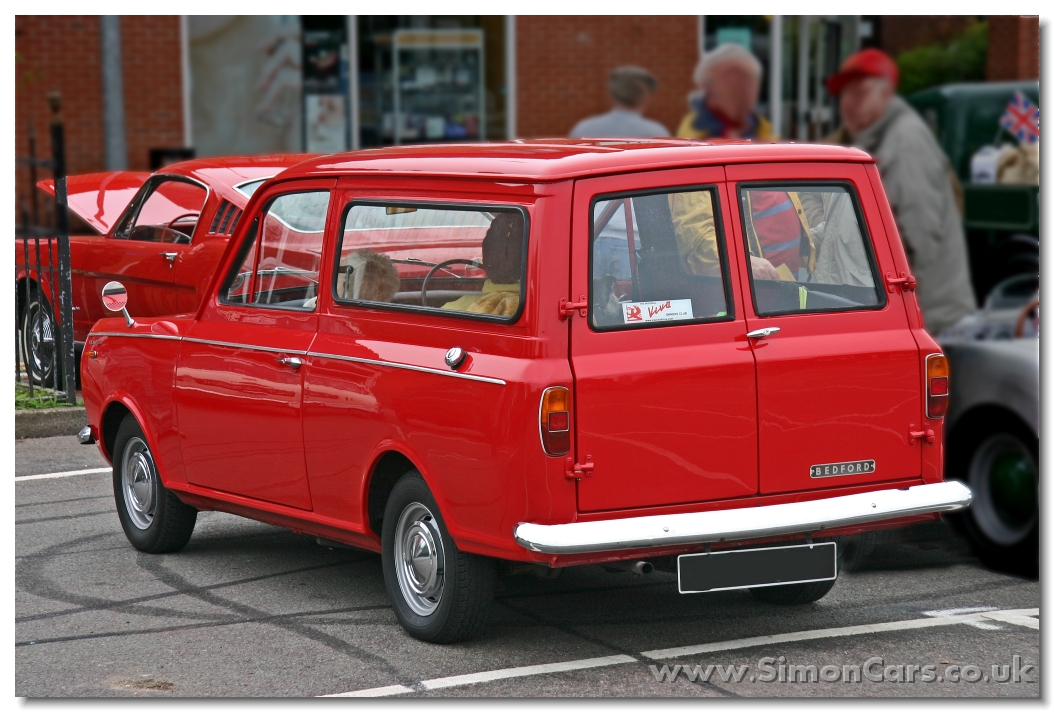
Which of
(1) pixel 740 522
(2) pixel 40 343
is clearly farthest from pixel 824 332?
(2) pixel 40 343

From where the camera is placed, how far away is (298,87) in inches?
691

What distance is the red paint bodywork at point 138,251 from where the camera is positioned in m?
9.20

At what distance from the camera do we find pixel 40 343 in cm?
1022

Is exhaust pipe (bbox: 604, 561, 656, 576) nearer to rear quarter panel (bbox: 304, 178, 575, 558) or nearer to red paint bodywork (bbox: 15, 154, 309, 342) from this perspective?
rear quarter panel (bbox: 304, 178, 575, 558)

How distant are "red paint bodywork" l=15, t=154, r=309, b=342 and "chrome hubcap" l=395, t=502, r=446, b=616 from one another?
370cm

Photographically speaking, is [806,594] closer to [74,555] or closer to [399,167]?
[399,167]

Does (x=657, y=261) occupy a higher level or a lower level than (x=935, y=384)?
higher

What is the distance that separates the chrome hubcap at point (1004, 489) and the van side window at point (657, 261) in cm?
188

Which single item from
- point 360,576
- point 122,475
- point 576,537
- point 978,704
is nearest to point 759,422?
point 576,537

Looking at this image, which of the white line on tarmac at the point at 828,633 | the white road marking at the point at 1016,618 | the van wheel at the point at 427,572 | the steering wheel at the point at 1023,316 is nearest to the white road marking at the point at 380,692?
the van wheel at the point at 427,572

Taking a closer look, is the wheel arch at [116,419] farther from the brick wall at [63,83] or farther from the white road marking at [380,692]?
the brick wall at [63,83]

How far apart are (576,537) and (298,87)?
13685 mm

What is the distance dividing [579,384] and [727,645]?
1.23 m

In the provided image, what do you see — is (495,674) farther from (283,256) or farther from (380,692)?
(283,256)
